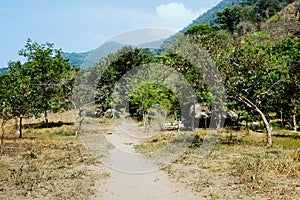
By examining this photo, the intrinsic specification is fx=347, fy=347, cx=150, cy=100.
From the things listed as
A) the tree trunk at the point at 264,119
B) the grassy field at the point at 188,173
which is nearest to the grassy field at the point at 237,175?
the grassy field at the point at 188,173

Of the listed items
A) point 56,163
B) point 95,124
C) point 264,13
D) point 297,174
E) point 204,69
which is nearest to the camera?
point 297,174

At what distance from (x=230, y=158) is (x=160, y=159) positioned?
10.6 ft

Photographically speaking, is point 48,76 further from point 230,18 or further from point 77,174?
point 230,18

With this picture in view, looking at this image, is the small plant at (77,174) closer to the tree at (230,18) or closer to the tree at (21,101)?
the tree at (21,101)

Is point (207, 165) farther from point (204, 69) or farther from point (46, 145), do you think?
point (46, 145)

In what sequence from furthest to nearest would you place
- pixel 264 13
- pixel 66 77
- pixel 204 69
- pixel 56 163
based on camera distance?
pixel 264 13 → pixel 66 77 → pixel 204 69 → pixel 56 163

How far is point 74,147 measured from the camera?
21.0 m

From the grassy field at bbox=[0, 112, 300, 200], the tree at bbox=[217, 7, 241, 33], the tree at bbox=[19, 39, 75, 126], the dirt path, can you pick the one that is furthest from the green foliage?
the tree at bbox=[217, 7, 241, 33]

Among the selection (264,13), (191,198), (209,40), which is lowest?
(191,198)

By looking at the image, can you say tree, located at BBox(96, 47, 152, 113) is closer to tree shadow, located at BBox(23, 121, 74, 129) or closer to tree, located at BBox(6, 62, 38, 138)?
tree shadow, located at BBox(23, 121, 74, 129)

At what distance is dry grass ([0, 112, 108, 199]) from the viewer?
10328 millimetres

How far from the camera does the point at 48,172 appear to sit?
13.4 m

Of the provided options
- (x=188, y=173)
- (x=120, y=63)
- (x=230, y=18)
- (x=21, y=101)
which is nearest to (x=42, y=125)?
(x=21, y=101)

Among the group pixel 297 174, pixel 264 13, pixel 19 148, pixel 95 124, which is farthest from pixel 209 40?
pixel 264 13
